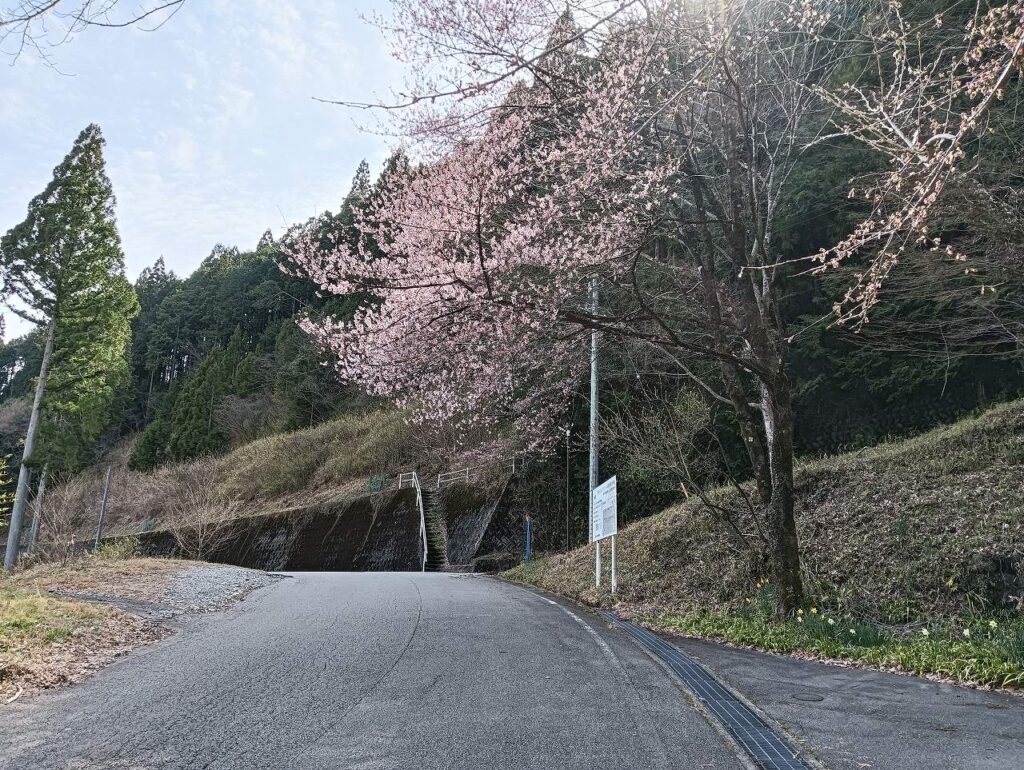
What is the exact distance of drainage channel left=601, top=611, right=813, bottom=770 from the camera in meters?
3.41

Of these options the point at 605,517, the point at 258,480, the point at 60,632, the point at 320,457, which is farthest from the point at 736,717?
the point at 258,480

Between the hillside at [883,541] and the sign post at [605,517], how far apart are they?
44 centimetres

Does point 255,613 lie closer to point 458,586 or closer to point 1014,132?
point 458,586

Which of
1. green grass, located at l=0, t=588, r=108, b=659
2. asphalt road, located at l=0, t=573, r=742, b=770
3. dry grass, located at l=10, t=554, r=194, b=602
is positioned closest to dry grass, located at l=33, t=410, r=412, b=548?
dry grass, located at l=10, t=554, r=194, b=602

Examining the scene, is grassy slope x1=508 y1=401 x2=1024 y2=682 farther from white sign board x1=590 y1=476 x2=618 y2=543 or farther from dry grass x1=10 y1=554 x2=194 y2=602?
dry grass x1=10 y1=554 x2=194 y2=602

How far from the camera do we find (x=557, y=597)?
38.9 feet

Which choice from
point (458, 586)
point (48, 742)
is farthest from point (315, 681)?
point (458, 586)

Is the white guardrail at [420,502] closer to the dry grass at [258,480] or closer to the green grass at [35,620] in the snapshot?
the dry grass at [258,480]

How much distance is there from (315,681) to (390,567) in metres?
17.7

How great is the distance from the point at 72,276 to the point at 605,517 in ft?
68.6

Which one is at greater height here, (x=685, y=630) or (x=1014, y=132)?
(x=1014, y=132)

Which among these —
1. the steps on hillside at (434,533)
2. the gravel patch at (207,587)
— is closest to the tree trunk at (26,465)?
the gravel patch at (207,587)

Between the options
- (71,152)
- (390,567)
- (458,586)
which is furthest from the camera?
(71,152)

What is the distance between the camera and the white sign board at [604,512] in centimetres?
1090
